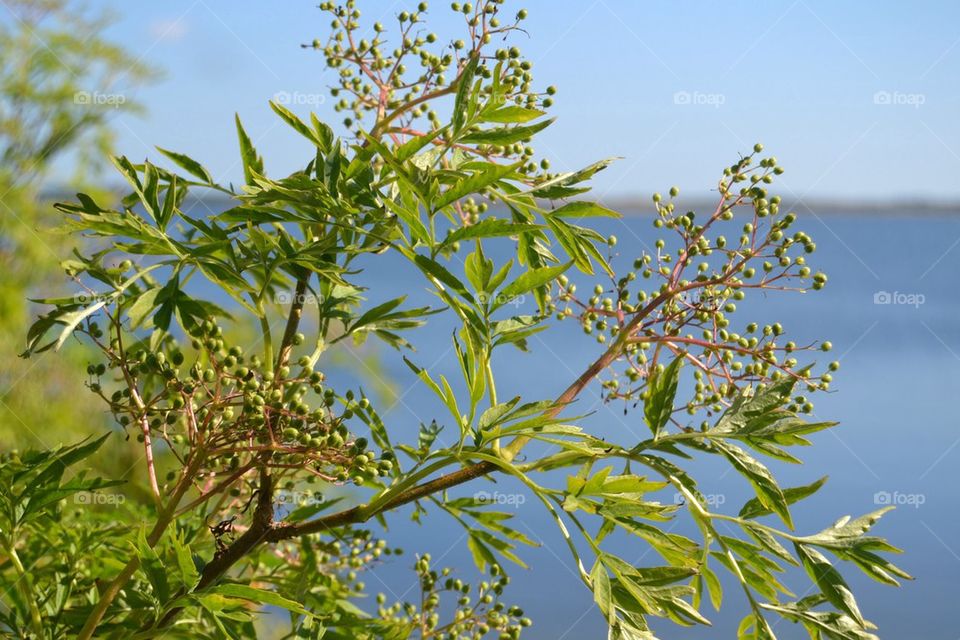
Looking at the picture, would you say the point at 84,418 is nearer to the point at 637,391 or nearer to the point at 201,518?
the point at 201,518

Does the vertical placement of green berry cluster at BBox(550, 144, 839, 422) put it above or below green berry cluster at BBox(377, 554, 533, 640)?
above

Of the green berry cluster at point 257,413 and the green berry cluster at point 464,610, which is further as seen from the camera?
the green berry cluster at point 464,610

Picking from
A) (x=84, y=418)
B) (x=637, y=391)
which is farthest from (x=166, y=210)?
(x=84, y=418)

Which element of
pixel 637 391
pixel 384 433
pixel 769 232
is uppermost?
pixel 769 232

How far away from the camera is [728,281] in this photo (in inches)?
24.5

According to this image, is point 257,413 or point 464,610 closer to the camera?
point 257,413

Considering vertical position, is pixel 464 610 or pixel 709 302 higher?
pixel 709 302

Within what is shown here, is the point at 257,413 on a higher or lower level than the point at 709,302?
lower

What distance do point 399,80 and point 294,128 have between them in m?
0.17

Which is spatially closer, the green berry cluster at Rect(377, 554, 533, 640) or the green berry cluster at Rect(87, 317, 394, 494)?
the green berry cluster at Rect(87, 317, 394, 494)

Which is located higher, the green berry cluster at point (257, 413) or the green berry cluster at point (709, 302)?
the green berry cluster at point (709, 302)

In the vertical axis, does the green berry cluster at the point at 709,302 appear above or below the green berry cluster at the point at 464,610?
above

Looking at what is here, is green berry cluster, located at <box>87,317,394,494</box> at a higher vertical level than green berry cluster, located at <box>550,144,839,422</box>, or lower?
lower

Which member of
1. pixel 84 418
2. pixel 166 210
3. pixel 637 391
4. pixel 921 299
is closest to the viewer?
pixel 166 210
